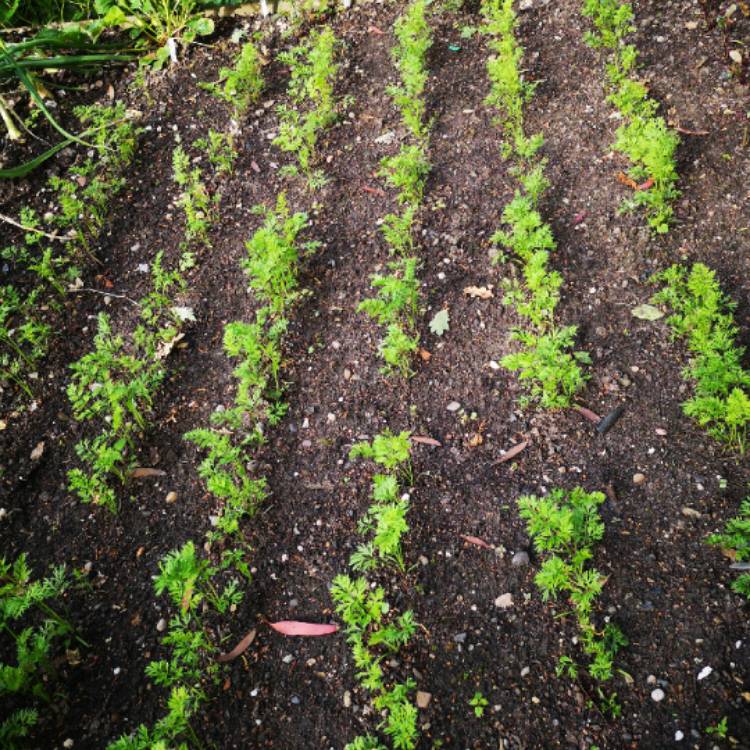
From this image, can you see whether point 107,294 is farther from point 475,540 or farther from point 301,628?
point 475,540

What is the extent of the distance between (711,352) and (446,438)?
1.24 m

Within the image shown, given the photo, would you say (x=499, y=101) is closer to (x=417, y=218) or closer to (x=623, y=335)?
(x=417, y=218)

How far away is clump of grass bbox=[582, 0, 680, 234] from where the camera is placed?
11.0ft

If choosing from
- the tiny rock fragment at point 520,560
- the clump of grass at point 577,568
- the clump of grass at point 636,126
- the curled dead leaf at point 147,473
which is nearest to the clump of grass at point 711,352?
the clump of grass at point 636,126

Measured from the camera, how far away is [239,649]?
2.52 meters

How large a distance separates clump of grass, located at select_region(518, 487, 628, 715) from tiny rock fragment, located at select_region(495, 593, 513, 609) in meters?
0.13

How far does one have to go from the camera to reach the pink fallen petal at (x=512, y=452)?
288 cm

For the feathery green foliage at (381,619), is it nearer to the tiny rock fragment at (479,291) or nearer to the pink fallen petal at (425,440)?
the pink fallen petal at (425,440)

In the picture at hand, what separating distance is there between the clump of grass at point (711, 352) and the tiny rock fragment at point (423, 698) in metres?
1.60

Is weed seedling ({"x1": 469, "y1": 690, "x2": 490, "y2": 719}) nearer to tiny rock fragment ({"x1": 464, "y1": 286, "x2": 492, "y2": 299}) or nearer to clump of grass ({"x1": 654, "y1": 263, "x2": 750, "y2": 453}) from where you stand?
clump of grass ({"x1": 654, "y1": 263, "x2": 750, "y2": 453})

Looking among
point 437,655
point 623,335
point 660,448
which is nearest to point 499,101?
point 623,335

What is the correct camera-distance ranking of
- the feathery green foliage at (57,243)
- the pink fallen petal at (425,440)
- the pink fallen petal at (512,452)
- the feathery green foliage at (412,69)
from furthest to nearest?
1. the feathery green foliage at (412,69)
2. the feathery green foliage at (57,243)
3. the pink fallen petal at (425,440)
4. the pink fallen petal at (512,452)

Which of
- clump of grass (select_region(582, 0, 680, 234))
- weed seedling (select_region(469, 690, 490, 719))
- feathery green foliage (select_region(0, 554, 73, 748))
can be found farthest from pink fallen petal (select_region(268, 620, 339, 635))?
clump of grass (select_region(582, 0, 680, 234))

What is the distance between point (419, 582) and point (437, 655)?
296 millimetres
